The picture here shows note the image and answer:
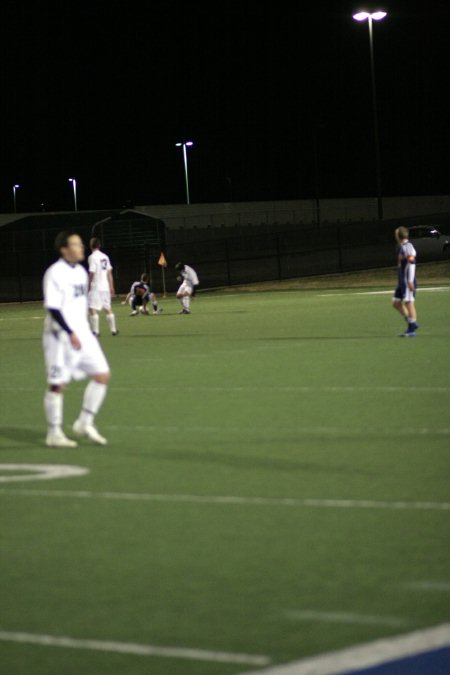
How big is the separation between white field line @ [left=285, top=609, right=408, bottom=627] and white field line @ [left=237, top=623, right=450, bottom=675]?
0.74 ft

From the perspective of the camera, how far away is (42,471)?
35.3 ft

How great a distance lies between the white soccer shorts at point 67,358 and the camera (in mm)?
11555

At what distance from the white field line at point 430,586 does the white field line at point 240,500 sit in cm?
193

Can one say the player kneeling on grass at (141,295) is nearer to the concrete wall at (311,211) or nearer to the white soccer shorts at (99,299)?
the white soccer shorts at (99,299)

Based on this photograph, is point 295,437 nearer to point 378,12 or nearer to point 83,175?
point 378,12

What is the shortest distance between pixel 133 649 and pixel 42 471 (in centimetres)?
505

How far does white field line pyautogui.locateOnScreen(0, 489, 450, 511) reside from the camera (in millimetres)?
8812

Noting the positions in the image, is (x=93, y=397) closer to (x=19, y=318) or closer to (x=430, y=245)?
(x=19, y=318)

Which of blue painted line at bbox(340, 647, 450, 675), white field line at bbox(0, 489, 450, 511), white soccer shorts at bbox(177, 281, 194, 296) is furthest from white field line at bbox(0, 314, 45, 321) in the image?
blue painted line at bbox(340, 647, 450, 675)

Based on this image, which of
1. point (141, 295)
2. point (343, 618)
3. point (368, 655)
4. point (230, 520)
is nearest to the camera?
point (368, 655)

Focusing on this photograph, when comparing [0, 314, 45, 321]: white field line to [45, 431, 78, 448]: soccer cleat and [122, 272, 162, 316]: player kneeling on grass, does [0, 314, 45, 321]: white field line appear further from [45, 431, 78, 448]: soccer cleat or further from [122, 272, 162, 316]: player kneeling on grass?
[45, 431, 78, 448]: soccer cleat

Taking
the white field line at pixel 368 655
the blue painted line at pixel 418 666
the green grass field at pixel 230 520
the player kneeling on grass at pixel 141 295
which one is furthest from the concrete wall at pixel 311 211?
the blue painted line at pixel 418 666

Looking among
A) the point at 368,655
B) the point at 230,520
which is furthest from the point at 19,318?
the point at 368,655

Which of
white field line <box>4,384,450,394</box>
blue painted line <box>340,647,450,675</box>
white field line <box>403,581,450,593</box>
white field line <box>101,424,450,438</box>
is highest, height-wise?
blue painted line <box>340,647,450,675</box>
